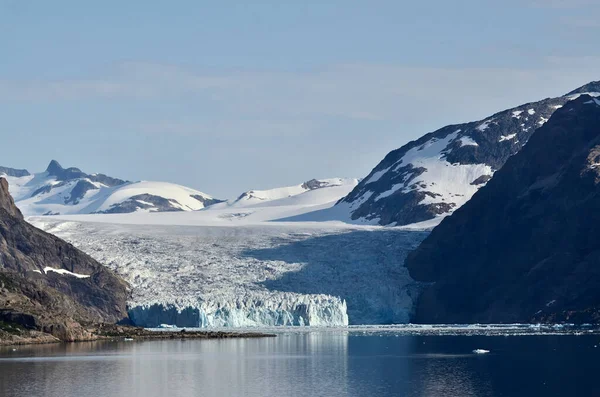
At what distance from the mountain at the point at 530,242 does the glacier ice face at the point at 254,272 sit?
4.30 metres

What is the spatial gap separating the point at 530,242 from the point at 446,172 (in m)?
47.3

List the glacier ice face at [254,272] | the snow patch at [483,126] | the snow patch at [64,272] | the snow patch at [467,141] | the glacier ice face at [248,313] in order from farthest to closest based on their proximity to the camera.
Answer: the snow patch at [483,126] → the snow patch at [467,141] → the snow patch at [64,272] → the glacier ice face at [254,272] → the glacier ice face at [248,313]

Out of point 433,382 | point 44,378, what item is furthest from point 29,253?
point 433,382

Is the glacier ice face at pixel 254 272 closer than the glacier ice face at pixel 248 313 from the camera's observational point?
No

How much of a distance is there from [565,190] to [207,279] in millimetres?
40330

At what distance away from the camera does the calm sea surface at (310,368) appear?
66.8m

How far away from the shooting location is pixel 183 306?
12938cm

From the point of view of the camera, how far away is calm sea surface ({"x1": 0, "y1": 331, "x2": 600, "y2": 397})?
66.8 m

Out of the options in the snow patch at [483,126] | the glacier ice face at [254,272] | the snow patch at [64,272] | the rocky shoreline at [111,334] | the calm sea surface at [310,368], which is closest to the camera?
the calm sea surface at [310,368]

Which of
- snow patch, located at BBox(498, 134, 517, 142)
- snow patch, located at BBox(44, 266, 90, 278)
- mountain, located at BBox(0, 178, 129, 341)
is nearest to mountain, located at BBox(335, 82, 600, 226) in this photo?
snow patch, located at BBox(498, 134, 517, 142)

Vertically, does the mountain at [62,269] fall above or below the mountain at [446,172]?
below

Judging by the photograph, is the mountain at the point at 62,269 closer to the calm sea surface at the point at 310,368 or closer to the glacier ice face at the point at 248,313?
the glacier ice face at the point at 248,313

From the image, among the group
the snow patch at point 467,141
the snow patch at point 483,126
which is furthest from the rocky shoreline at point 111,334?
the snow patch at point 483,126

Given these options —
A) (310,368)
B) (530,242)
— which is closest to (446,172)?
(530,242)
